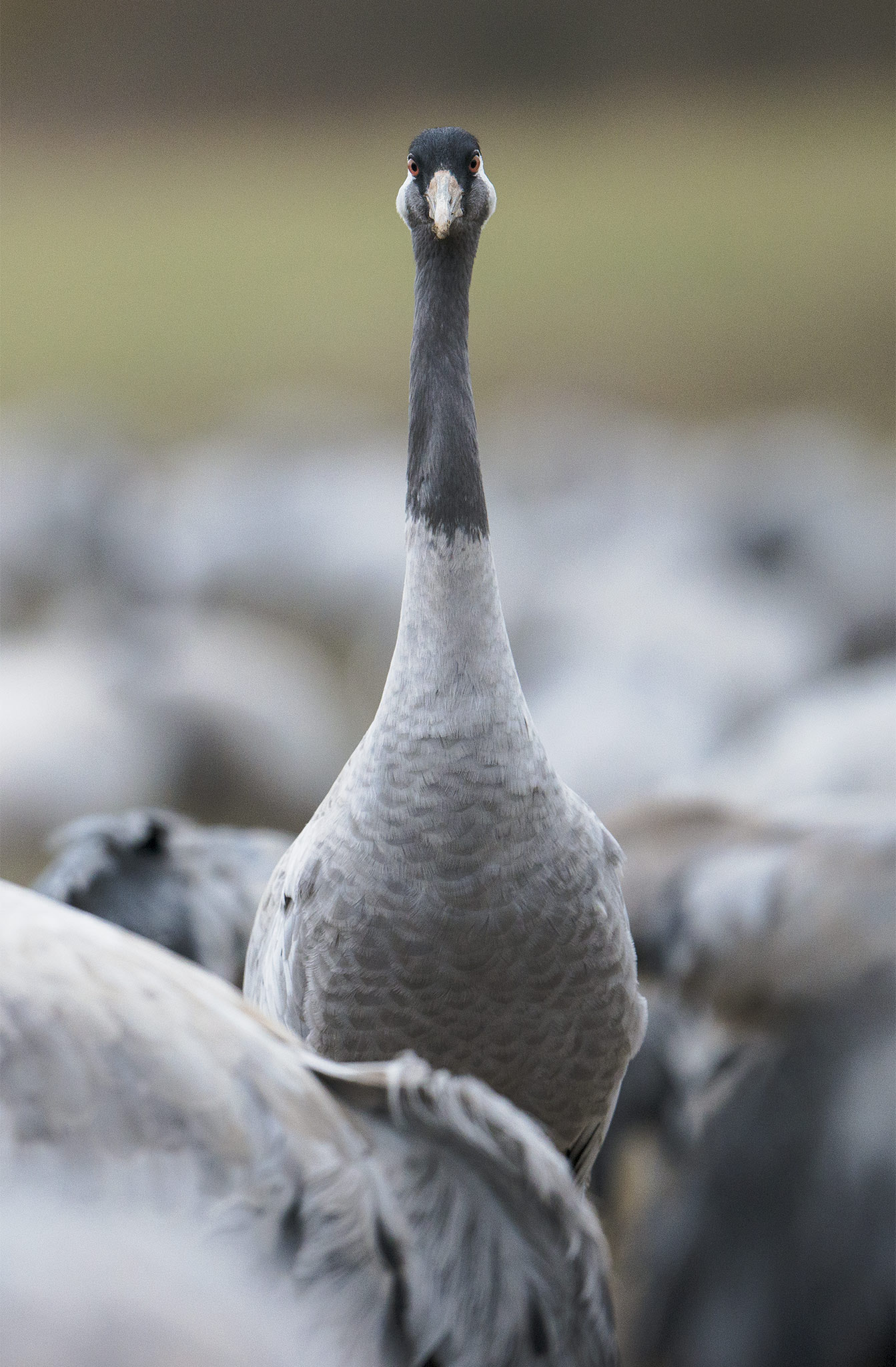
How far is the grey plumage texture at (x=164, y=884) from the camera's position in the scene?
0.74 m

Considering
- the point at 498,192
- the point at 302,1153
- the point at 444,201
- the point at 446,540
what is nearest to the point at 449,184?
the point at 444,201

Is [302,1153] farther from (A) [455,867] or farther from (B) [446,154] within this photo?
(B) [446,154]

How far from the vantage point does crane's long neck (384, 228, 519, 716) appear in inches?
20.5

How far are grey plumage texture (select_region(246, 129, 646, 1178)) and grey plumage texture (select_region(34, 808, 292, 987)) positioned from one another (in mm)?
215

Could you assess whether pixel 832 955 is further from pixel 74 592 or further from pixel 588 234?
pixel 74 592

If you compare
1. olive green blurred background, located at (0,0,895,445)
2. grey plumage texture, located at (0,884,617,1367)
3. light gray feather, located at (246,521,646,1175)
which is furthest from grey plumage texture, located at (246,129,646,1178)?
olive green blurred background, located at (0,0,895,445)

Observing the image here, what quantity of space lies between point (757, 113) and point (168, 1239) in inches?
69.4

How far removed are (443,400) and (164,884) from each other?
14.8 inches

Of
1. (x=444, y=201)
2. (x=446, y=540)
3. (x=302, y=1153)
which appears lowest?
(x=302, y=1153)

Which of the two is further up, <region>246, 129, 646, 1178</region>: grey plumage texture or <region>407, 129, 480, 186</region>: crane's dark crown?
<region>407, 129, 480, 186</region>: crane's dark crown

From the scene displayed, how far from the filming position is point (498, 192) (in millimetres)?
1886

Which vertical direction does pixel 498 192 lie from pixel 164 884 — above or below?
above

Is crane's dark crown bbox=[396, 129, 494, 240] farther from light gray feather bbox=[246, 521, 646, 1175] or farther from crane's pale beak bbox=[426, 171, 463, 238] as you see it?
light gray feather bbox=[246, 521, 646, 1175]

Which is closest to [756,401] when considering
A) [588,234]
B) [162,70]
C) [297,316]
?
[588,234]
